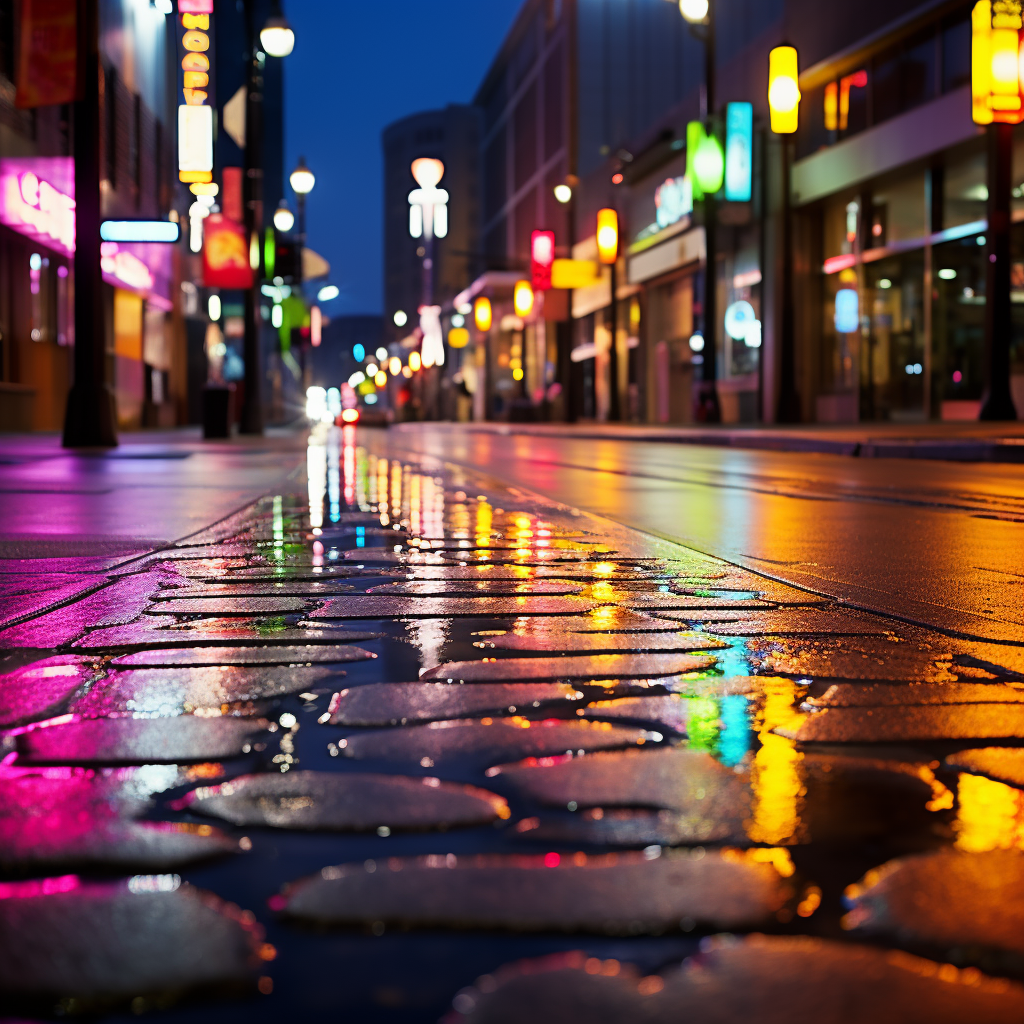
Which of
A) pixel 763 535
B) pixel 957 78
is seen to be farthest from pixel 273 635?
pixel 957 78

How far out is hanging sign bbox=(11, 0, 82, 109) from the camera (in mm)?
14914

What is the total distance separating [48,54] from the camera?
15031 mm

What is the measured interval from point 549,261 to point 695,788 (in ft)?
168

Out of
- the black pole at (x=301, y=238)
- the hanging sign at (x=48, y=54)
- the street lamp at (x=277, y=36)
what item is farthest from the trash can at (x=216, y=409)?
the hanging sign at (x=48, y=54)

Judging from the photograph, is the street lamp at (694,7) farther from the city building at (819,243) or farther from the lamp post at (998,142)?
the lamp post at (998,142)

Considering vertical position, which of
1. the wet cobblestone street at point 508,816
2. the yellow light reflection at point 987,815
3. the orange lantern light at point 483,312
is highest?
the orange lantern light at point 483,312

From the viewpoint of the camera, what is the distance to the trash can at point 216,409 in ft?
80.8

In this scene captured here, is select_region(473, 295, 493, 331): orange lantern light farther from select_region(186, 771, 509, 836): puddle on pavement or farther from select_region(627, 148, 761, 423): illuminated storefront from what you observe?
select_region(186, 771, 509, 836): puddle on pavement

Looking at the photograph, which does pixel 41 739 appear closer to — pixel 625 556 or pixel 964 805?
pixel 964 805

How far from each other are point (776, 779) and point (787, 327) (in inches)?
1185

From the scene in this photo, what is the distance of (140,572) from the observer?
5.18 m

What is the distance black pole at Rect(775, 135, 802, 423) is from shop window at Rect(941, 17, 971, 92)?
4003mm

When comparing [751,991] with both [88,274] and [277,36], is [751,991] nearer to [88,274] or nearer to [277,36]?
[88,274]

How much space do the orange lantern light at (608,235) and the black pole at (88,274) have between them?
31.8 metres
